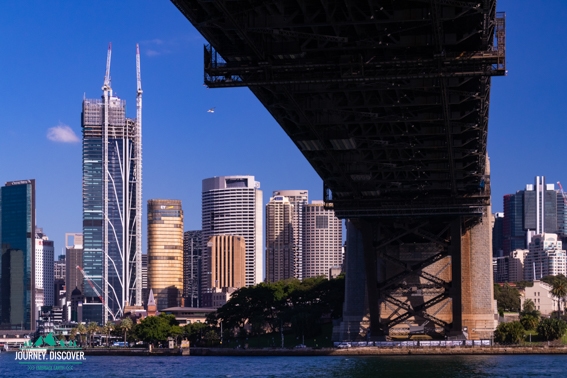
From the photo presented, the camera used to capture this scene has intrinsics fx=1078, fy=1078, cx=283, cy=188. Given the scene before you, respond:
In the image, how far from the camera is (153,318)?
5723 inches

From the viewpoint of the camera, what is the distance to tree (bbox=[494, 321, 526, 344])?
314ft

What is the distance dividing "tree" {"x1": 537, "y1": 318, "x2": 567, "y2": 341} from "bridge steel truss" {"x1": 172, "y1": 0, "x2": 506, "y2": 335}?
34425 mm

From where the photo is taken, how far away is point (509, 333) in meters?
97.2

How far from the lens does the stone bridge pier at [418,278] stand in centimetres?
8562

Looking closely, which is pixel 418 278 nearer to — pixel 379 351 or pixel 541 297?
pixel 379 351

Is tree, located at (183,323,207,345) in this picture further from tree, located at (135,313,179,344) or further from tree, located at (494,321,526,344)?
tree, located at (494,321,526,344)

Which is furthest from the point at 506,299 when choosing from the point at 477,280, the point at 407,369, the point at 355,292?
the point at 407,369

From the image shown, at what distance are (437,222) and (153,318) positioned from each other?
68071 mm

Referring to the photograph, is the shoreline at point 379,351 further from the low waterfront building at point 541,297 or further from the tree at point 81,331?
the low waterfront building at point 541,297

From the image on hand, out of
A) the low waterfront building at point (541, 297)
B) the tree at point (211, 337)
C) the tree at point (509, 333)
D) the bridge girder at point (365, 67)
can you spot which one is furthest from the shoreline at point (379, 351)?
the low waterfront building at point (541, 297)

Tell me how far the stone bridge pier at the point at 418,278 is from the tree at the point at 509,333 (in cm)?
570

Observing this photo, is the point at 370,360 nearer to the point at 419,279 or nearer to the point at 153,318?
the point at 419,279

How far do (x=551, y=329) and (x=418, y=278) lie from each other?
22.3m

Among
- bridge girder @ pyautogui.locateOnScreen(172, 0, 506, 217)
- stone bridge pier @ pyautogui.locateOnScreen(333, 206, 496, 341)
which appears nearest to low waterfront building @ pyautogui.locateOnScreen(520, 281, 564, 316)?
stone bridge pier @ pyautogui.locateOnScreen(333, 206, 496, 341)
